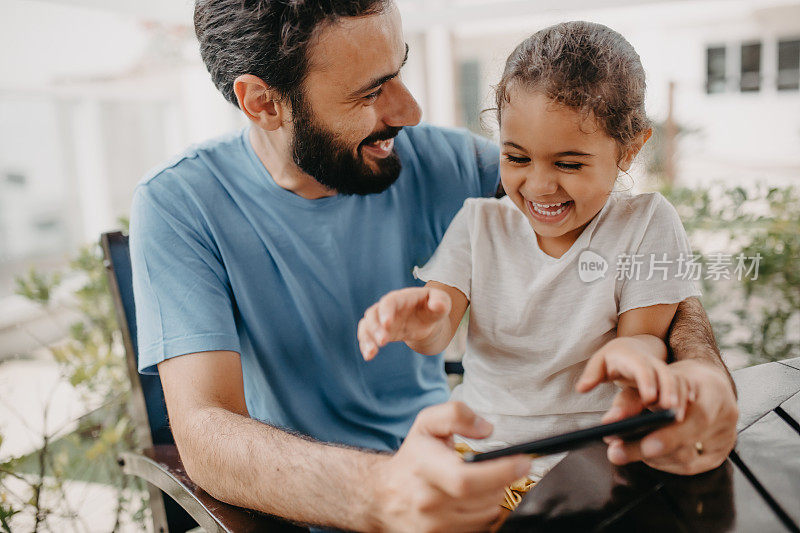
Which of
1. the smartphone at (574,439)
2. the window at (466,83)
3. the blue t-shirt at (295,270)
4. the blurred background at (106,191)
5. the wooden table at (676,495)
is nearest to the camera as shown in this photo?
the smartphone at (574,439)

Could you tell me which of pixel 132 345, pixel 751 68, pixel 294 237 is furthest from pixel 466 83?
pixel 751 68

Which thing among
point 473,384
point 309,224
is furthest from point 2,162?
point 473,384

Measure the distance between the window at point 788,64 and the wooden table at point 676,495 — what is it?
21.0 feet

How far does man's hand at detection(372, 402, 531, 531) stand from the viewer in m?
0.68

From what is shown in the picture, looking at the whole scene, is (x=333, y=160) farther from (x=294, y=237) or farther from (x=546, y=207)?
(x=546, y=207)

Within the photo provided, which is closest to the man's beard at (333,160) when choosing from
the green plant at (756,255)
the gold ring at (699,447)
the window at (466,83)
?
the gold ring at (699,447)

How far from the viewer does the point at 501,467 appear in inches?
26.5

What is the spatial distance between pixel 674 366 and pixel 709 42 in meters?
5.57

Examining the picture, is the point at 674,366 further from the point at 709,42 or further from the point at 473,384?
the point at 709,42

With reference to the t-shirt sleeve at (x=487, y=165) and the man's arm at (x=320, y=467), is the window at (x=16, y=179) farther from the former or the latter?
the t-shirt sleeve at (x=487, y=165)

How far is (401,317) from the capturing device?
932 mm

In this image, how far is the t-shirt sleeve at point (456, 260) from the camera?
1.30 metres

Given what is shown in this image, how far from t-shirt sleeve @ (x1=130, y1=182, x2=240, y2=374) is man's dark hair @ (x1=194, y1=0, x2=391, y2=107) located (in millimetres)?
357

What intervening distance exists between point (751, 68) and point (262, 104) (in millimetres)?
6419
